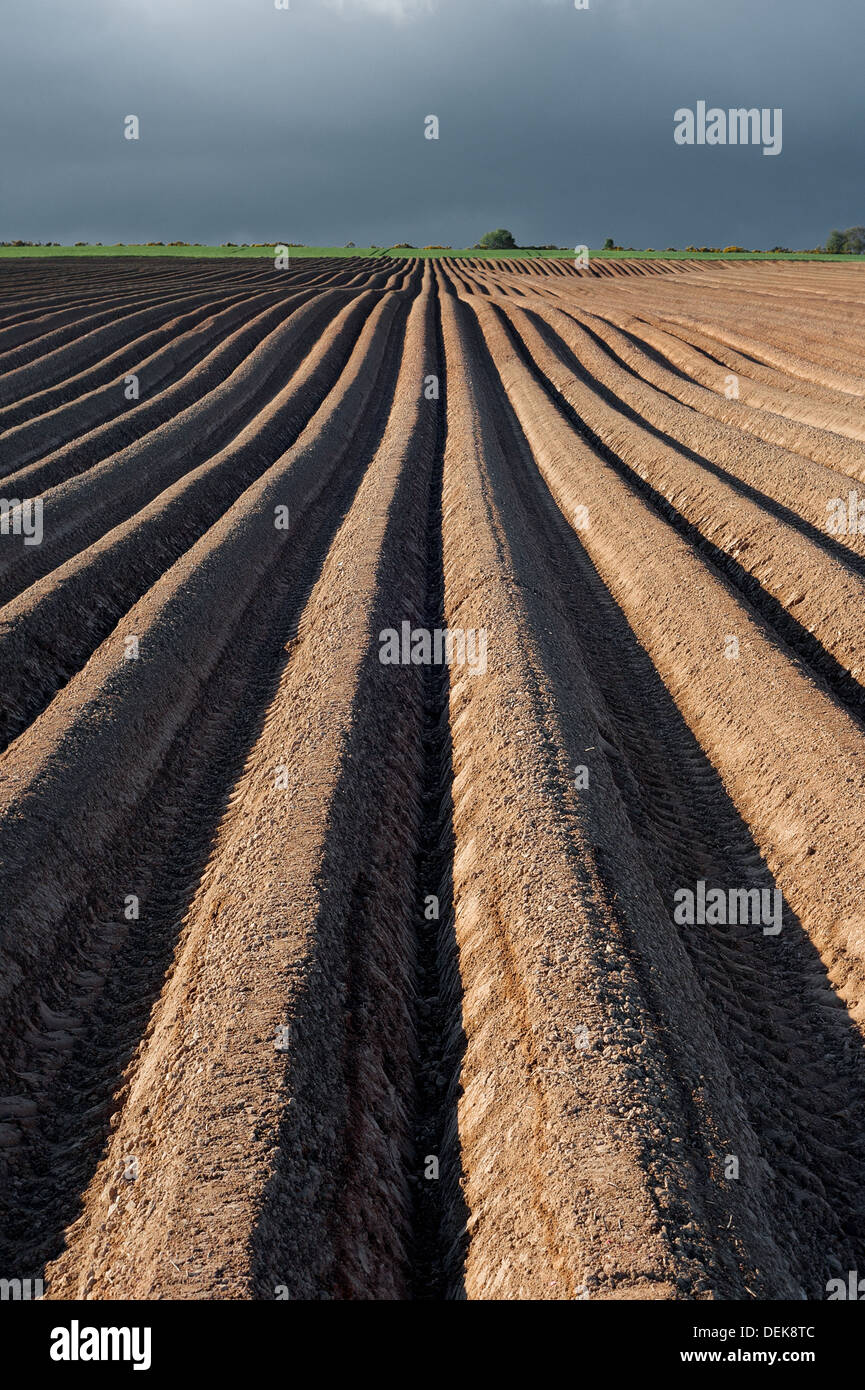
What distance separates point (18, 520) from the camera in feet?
45.4

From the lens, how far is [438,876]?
7172mm

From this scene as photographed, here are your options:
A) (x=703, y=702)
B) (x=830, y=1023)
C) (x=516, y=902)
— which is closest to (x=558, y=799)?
(x=516, y=902)

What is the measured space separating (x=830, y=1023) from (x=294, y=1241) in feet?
13.1

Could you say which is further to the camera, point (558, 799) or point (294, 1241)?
point (558, 799)

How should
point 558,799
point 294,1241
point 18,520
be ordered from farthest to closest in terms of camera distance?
point 18,520, point 558,799, point 294,1241

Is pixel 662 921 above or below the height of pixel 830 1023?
above

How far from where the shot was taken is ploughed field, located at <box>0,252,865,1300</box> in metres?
4.33

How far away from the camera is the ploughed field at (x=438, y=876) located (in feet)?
14.2

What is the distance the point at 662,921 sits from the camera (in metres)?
6.28
